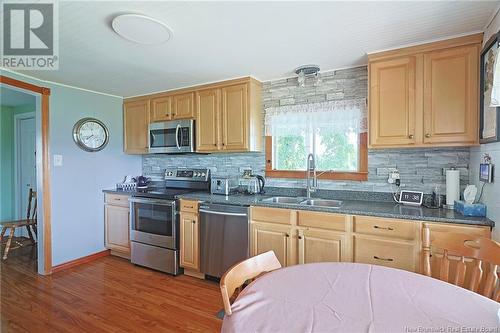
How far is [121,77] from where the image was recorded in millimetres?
3014

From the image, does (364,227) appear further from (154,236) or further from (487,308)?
(154,236)

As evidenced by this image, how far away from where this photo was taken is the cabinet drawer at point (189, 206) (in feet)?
9.56

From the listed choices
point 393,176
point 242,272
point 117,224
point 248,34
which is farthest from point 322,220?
point 117,224

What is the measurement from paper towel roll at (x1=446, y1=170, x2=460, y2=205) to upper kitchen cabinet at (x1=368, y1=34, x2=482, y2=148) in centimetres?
27

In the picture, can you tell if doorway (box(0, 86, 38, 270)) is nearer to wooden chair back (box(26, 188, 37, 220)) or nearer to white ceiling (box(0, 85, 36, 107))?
white ceiling (box(0, 85, 36, 107))

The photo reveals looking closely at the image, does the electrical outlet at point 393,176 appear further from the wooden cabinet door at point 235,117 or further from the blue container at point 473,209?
the wooden cabinet door at point 235,117

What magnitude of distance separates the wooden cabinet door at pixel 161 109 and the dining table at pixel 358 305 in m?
2.87

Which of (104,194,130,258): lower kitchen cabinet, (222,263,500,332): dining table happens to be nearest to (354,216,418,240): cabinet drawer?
(222,263,500,332): dining table

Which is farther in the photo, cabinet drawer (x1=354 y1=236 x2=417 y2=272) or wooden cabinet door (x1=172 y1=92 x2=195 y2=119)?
wooden cabinet door (x1=172 y1=92 x2=195 y2=119)

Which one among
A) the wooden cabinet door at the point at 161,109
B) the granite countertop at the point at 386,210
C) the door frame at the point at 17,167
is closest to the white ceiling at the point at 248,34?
the wooden cabinet door at the point at 161,109

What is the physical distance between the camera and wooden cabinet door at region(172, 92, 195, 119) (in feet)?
11.0

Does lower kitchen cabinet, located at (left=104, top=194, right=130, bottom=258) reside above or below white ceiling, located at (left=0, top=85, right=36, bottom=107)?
below

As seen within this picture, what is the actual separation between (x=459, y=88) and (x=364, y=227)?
1284mm

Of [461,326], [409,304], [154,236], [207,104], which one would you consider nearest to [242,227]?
[154,236]
